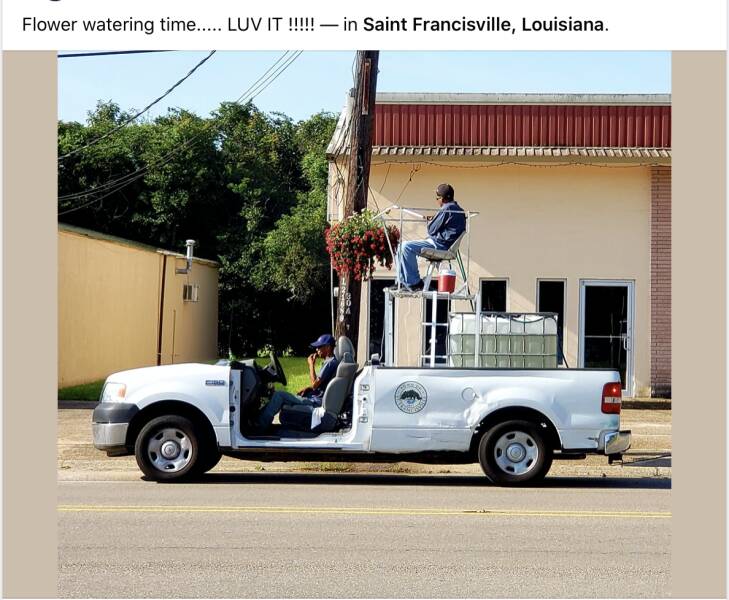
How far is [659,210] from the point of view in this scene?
21.8m

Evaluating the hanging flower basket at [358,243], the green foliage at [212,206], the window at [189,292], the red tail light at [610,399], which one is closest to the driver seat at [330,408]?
the hanging flower basket at [358,243]

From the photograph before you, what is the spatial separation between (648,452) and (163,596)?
31.2 ft

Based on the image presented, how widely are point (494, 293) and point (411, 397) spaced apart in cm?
1021

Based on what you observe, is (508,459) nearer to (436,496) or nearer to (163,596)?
(436,496)

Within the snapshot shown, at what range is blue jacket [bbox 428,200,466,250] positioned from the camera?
12680 mm

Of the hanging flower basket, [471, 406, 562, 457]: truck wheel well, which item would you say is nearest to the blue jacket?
the hanging flower basket

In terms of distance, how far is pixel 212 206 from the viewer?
1645 inches

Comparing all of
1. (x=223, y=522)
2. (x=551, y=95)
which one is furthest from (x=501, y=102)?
(x=223, y=522)

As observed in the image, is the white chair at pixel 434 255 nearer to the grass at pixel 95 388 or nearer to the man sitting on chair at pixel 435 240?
the man sitting on chair at pixel 435 240

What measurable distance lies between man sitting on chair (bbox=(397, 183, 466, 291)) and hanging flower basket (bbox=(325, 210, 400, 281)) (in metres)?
0.92

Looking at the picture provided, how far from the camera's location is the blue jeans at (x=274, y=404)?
12.1 meters

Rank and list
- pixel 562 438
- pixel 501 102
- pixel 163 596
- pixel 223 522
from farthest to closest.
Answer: pixel 501 102
pixel 562 438
pixel 223 522
pixel 163 596

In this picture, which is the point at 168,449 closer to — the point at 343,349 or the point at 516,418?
the point at 343,349

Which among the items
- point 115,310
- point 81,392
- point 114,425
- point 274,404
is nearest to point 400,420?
point 274,404
